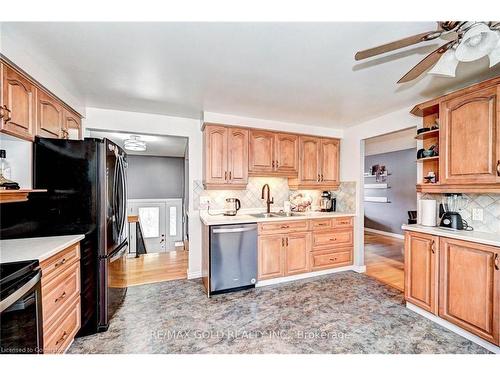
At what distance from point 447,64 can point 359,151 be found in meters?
2.39

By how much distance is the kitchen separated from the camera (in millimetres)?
1580

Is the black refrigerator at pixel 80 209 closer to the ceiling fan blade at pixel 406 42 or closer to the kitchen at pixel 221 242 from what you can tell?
the kitchen at pixel 221 242

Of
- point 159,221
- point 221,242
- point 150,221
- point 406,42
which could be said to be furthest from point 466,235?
point 150,221

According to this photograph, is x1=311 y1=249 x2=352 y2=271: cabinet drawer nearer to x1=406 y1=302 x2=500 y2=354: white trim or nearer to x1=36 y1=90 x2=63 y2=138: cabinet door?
x1=406 y1=302 x2=500 y2=354: white trim

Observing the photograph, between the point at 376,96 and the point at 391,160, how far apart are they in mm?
4094

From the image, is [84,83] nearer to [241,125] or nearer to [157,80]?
[157,80]

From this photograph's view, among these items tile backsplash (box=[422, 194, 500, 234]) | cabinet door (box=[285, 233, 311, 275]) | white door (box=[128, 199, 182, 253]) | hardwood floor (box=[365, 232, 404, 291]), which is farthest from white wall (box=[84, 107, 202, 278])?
white door (box=[128, 199, 182, 253])

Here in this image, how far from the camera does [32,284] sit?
1.18 meters

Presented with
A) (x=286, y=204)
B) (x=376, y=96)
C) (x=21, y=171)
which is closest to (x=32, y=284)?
(x=21, y=171)

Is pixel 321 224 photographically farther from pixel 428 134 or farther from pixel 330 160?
pixel 428 134

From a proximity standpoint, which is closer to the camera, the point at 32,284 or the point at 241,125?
the point at 32,284

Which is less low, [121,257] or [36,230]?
[36,230]

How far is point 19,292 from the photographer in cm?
108

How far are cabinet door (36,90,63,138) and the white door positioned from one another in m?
4.39
